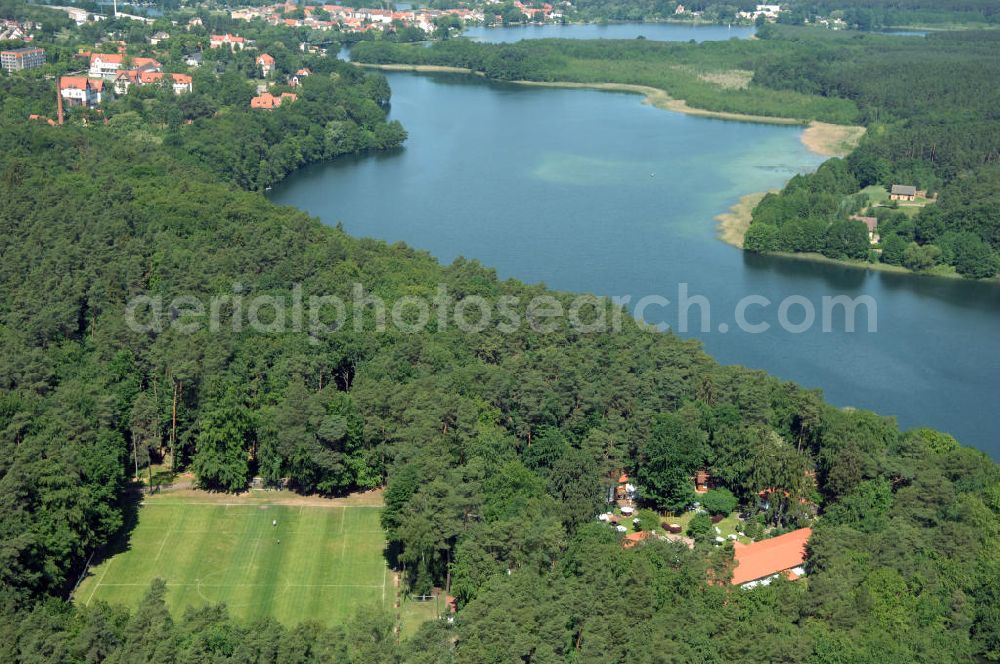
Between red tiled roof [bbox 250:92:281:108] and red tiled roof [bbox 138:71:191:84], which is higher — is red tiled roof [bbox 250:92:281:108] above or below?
below

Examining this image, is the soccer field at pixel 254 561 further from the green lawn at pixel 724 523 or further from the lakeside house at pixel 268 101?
the lakeside house at pixel 268 101

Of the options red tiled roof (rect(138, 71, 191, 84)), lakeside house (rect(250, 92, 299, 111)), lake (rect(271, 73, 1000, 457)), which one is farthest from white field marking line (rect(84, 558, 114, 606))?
red tiled roof (rect(138, 71, 191, 84))

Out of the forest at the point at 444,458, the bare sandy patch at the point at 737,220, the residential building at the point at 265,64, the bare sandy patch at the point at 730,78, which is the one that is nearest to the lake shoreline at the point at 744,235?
the bare sandy patch at the point at 737,220

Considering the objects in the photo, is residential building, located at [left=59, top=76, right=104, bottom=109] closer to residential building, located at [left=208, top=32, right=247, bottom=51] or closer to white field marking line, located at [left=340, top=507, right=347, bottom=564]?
residential building, located at [left=208, top=32, right=247, bottom=51]

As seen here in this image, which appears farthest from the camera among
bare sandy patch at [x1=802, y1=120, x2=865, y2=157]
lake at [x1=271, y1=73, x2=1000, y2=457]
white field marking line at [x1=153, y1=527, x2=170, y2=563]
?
bare sandy patch at [x1=802, y1=120, x2=865, y2=157]

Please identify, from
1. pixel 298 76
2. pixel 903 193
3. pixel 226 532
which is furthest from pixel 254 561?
pixel 298 76

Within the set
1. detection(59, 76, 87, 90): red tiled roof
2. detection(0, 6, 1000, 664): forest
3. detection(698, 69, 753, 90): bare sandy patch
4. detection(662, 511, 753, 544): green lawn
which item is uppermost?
detection(59, 76, 87, 90): red tiled roof

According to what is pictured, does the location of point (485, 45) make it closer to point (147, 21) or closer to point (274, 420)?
point (147, 21)
